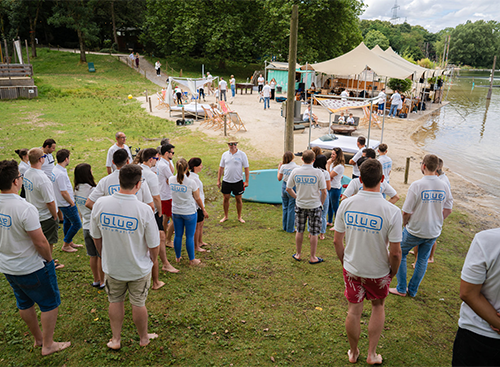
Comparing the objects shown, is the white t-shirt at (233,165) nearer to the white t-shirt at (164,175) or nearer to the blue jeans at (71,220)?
the white t-shirt at (164,175)

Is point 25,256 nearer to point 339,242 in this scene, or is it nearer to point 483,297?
point 339,242

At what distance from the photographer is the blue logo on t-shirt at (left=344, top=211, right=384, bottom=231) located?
309 cm

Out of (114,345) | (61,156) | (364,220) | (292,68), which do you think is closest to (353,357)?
(364,220)

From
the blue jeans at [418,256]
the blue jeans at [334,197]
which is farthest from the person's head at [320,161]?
the blue jeans at [418,256]

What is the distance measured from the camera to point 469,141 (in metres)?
18.3

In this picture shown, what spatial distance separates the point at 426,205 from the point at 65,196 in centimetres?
522

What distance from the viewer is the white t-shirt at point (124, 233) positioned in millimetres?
3127

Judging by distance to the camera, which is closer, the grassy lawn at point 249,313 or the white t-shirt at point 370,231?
the white t-shirt at point 370,231

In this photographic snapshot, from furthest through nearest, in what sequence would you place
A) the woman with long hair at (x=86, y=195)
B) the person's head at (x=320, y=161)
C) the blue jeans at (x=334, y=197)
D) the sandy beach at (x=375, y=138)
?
the sandy beach at (x=375, y=138) → the blue jeans at (x=334, y=197) → the person's head at (x=320, y=161) → the woman with long hair at (x=86, y=195)

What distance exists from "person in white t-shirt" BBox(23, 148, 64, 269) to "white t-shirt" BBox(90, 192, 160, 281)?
1615 mm

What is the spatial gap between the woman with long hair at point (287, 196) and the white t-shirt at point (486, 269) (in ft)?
13.7

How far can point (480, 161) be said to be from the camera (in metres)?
14.8

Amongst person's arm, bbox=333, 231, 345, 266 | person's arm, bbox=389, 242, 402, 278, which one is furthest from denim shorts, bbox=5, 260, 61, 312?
person's arm, bbox=389, 242, 402, 278

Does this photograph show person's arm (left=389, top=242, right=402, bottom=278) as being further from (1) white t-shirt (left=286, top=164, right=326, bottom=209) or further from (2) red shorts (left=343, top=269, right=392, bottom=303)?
(1) white t-shirt (left=286, top=164, right=326, bottom=209)
